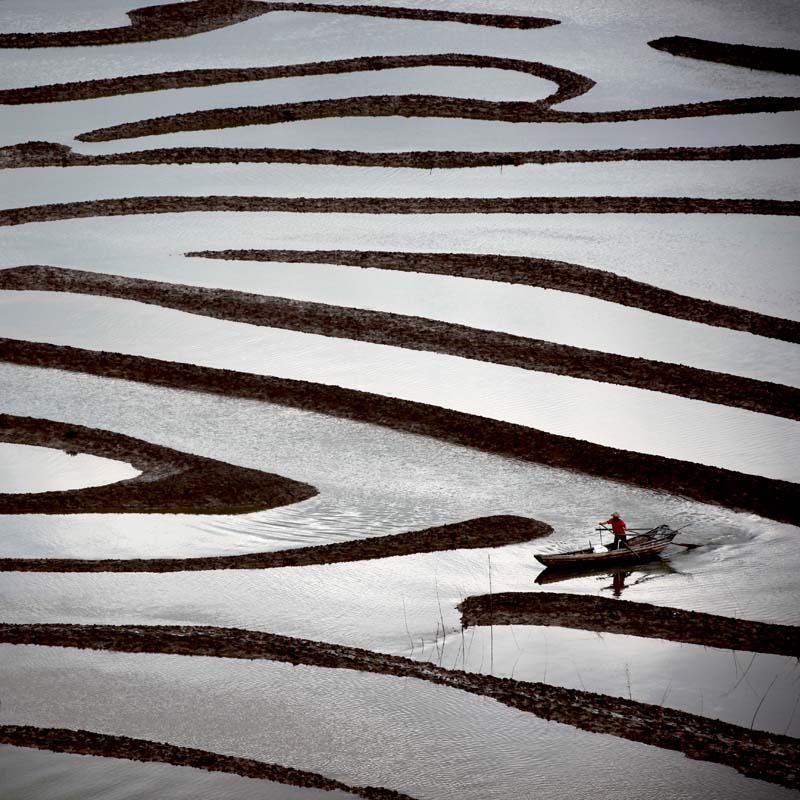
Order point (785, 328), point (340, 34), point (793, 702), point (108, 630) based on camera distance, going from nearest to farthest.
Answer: point (793, 702)
point (108, 630)
point (785, 328)
point (340, 34)

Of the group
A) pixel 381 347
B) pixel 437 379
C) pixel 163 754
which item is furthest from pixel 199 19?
pixel 163 754

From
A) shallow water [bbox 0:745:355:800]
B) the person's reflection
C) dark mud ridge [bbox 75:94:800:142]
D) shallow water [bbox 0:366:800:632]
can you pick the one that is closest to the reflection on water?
shallow water [bbox 0:366:800:632]

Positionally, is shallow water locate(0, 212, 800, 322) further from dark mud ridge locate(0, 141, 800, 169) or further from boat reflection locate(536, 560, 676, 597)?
boat reflection locate(536, 560, 676, 597)

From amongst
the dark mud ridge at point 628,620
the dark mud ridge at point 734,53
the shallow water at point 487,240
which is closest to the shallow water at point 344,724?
the dark mud ridge at point 628,620

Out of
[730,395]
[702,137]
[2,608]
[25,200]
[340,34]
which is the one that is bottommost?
[2,608]

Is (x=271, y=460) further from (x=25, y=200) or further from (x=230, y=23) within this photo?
(x=230, y=23)

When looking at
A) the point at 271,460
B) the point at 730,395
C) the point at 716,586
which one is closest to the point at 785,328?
the point at 730,395

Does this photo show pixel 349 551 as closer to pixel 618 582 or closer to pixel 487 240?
pixel 618 582
